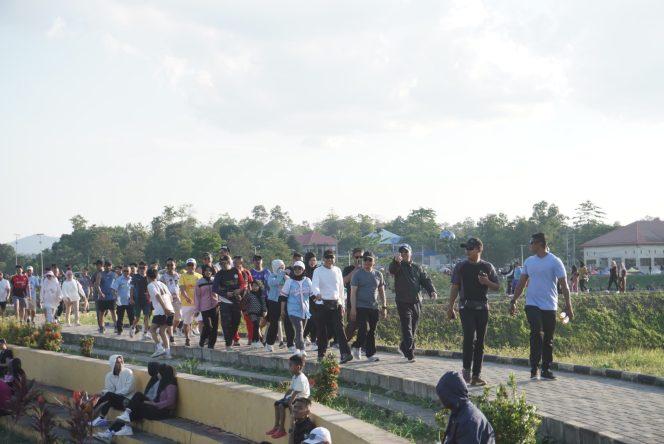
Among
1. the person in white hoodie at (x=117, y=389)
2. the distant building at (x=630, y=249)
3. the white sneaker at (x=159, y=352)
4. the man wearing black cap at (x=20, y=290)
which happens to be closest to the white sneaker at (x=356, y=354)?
the person in white hoodie at (x=117, y=389)

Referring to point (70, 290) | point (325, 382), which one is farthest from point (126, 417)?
point (70, 290)

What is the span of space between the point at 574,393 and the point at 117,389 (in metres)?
6.55

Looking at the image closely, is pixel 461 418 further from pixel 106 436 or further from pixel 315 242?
pixel 315 242

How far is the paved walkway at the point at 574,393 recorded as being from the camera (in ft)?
24.7

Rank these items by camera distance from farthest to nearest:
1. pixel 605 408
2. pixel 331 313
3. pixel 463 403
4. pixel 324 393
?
pixel 331 313, pixel 324 393, pixel 605 408, pixel 463 403

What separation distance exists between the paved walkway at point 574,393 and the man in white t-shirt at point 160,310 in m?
1.84

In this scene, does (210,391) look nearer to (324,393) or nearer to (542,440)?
(324,393)

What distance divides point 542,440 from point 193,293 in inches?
402

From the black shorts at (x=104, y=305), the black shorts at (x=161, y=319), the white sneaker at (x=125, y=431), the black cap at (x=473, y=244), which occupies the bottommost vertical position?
the white sneaker at (x=125, y=431)

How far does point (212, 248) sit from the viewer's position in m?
60.6

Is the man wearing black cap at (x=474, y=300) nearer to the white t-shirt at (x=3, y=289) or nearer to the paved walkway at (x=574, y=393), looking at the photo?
the paved walkway at (x=574, y=393)

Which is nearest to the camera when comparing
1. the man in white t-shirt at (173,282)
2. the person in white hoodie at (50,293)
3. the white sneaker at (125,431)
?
the white sneaker at (125,431)

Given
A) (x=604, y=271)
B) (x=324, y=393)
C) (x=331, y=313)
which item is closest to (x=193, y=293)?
(x=331, y=313)

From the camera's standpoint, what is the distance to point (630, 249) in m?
87.7
